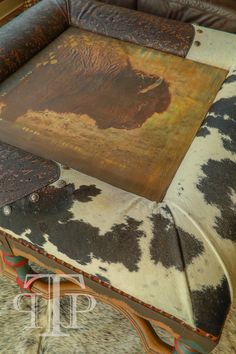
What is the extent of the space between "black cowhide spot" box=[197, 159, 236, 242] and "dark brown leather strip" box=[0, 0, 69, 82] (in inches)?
28.0

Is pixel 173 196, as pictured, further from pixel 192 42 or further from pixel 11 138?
pixel 192 42

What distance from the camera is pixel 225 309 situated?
23.8 inches

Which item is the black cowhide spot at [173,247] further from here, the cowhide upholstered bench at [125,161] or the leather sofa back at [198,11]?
the leather sofa back at [198,11]

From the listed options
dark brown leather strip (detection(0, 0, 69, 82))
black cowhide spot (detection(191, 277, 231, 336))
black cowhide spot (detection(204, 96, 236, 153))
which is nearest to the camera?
black cowhide spot (detection(191, 277, 231, 336))

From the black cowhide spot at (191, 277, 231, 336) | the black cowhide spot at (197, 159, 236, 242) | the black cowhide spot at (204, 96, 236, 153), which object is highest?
the black cowhide spot at (204, 96, 236, 153)

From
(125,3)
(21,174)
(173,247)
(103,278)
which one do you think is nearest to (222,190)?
(173,247)

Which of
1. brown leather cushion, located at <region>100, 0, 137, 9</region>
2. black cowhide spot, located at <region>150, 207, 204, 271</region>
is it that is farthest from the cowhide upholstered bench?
brown leather cushion, located at <region>100, 0, 137, 9</region>

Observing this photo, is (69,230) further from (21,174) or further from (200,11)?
(200,11)

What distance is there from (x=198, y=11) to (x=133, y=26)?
25 cm

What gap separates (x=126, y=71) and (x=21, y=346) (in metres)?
0.89

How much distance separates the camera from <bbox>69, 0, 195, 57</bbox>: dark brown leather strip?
1151mm

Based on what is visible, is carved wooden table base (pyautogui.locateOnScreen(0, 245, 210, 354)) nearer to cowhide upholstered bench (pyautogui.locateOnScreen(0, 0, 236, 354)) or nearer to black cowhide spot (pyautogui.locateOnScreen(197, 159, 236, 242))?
cowhide upholstered bench (pyautogui.locateOnScreen(0, 0, 236, 354))

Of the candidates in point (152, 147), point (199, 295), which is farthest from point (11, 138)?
point (199, 295)

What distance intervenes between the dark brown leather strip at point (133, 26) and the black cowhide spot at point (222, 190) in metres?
0.55
